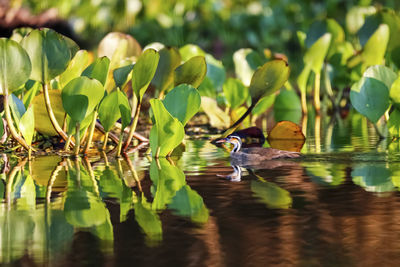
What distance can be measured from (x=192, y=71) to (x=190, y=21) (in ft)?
24.3

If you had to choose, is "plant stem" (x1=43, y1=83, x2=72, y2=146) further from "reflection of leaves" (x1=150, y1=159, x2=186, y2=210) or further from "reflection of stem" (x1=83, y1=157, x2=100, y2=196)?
"reflection of leaves" (x1=150, y1=159, x2=186, y2=210)

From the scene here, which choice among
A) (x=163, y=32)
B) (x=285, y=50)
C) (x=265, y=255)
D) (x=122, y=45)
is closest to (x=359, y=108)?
(x=122, y=45)

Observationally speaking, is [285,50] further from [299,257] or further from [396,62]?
[299,257]

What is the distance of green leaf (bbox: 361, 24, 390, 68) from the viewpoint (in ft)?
15.9

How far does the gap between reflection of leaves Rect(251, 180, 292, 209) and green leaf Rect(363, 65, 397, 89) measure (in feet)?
4.59

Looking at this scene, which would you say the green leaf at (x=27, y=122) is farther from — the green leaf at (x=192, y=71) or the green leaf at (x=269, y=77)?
the green leaf at (x=269, y=77)

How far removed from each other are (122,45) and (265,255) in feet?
9.55

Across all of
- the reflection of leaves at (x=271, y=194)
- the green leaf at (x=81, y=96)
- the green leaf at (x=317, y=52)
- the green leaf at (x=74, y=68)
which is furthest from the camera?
the green leaf at (x=317, y=52)

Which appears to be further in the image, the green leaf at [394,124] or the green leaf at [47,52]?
the green leaf at [394,124]

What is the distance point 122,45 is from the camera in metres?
4.41

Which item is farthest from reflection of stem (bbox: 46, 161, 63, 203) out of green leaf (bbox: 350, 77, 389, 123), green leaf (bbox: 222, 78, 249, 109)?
green leaf (bbox: 222, 78, 249, 109)

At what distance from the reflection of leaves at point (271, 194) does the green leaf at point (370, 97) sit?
1335mm

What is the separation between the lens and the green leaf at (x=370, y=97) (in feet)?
12.6

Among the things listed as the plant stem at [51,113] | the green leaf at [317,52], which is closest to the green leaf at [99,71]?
the plant stem at [51,113]
